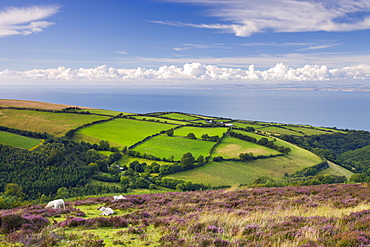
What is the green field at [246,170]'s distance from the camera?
5978 centimetres

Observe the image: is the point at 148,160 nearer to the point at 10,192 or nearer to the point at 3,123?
the point at 10,192

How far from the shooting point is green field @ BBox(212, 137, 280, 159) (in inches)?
3021

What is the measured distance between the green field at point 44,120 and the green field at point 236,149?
5955 centimetres

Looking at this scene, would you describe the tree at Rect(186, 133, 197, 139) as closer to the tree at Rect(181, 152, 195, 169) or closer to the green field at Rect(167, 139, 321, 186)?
the green field at Rect(167, 139, 321, 186)

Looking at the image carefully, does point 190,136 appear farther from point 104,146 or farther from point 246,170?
point 104,146

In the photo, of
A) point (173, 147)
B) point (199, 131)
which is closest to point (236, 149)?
point (173, 147)

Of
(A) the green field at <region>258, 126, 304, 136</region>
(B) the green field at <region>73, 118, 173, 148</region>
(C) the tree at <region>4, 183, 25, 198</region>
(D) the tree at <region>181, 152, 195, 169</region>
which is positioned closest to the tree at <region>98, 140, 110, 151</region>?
(B) the green field at <region>73, 118, 173, 148</region>

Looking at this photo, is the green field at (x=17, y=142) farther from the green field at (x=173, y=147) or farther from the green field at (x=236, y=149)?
the green field at (x=236, y=149)

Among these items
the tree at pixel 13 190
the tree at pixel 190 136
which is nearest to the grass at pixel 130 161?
the tree at pixel 190 136

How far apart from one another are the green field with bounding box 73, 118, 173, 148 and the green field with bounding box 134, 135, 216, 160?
20.1 ft

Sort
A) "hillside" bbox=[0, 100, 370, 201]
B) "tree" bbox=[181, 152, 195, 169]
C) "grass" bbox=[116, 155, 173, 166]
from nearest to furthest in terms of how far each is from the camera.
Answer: "hillside" bbox=[0, 100, 370, 201] < "tree" bbox=[181, 152, 195, 169] < "grass" bbox=[116, 155, 173, 166]

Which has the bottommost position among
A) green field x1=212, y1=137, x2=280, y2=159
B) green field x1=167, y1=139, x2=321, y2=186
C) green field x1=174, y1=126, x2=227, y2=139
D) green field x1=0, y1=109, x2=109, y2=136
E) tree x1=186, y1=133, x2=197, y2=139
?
green field x1=167, y1=139, x2=321, y2=186

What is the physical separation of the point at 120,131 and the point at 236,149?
157 feet

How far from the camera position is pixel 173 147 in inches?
3169
